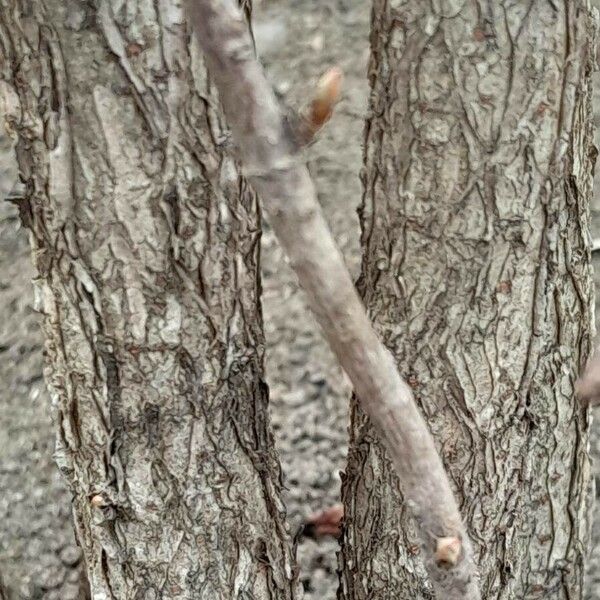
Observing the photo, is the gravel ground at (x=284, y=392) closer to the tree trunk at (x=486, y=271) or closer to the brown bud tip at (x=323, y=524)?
the brown bud tip at (x=323, y=524)

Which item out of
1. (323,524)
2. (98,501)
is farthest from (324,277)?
(323,524)

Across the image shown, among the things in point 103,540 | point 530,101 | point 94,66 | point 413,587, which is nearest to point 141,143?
point 94,66

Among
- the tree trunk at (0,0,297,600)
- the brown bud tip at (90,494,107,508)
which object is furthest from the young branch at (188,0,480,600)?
the brown bud tip at (90,494,107,508)

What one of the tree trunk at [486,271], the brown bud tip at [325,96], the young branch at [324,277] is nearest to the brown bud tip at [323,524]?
the tree trunk at [486,271]

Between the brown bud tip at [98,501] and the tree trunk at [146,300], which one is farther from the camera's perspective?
the brown bud tip at [98,501]

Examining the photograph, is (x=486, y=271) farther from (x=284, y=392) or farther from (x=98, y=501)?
(x=284, y=392)

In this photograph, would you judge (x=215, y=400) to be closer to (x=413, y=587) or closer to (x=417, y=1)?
(x=413, y=587)

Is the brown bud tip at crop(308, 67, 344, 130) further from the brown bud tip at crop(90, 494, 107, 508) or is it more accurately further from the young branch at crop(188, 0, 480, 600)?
the brown bud tip at crop(90, 494, 107, 508)
